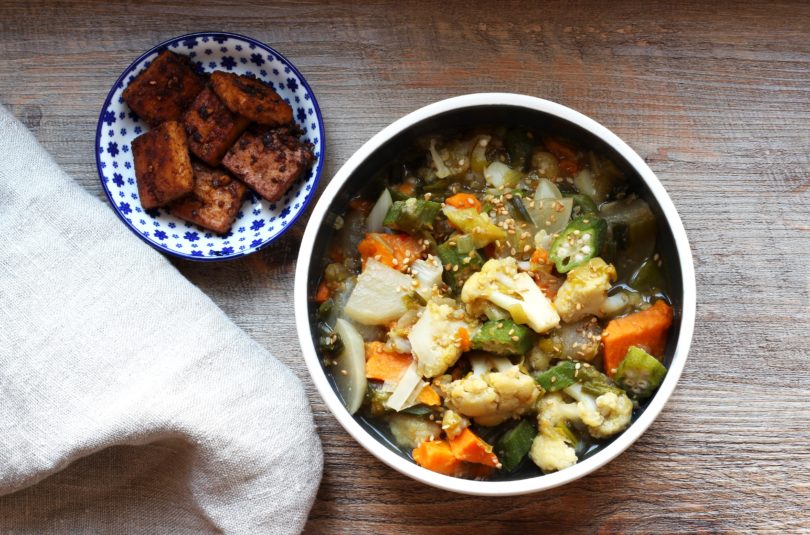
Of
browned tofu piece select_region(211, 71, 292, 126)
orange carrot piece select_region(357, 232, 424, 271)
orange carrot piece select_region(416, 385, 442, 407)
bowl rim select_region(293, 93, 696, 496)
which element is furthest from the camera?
browned tofu piece select_region(211, 71, 292, 126)

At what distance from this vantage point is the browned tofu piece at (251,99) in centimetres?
231

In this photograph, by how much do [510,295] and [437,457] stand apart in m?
0.45

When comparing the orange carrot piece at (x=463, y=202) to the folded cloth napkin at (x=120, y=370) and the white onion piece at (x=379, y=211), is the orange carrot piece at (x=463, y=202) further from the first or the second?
the folded cloth napkin at (x=120, y=370)

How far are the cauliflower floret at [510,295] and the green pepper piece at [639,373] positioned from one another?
0.21m

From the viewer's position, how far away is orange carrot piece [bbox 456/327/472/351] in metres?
1.98

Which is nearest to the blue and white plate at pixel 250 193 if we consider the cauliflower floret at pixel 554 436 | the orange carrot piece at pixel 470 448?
the orange carrot piece at pixel 470 448

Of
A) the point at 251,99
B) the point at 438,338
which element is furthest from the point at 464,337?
the point at 251,99

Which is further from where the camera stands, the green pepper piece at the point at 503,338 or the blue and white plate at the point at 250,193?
the blue and white plate at the point at 250,193

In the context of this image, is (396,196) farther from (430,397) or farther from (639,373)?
(639,373)

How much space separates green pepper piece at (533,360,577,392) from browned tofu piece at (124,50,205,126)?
52.9 inches

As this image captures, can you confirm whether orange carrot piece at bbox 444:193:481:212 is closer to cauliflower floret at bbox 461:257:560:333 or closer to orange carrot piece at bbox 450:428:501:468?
cauliflower floret at bbox 461:257:560:333

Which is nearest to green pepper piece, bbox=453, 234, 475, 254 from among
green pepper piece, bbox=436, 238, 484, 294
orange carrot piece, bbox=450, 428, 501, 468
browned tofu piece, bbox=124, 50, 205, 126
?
green pepper piece, bbox=436, 238, 484, 294

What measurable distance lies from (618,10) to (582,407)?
1.22m

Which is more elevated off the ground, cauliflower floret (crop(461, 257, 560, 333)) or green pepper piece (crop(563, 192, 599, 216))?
green pepper piece (crop(563, 192, 599, 216))
